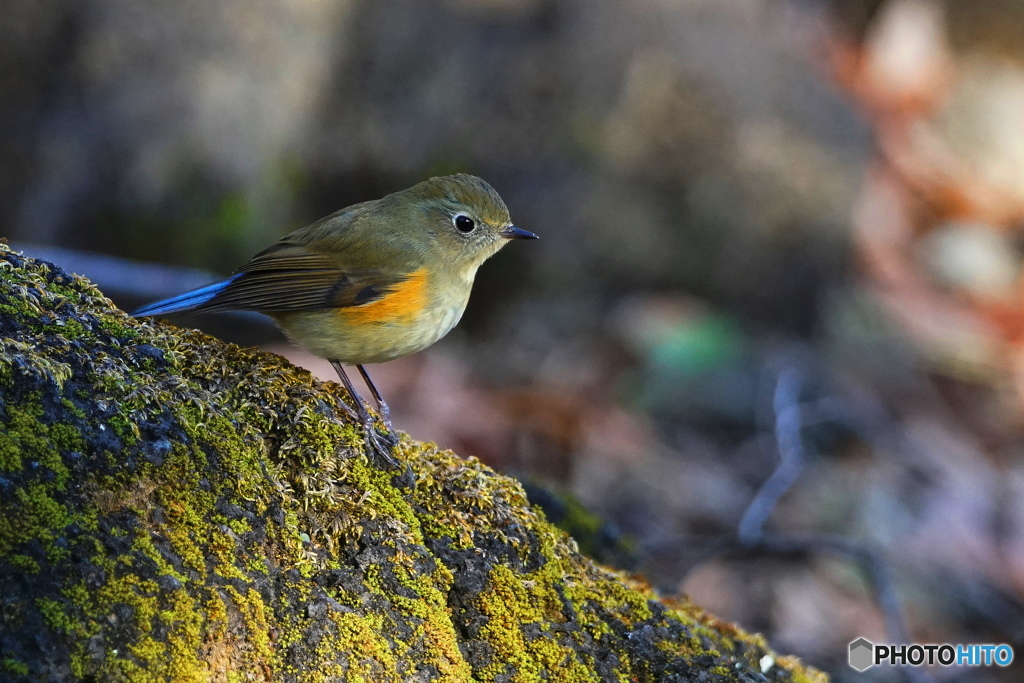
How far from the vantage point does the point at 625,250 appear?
A: 24.0ft

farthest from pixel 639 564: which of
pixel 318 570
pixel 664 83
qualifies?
pixel 664 83

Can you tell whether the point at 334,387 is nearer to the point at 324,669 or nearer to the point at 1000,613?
the point at 324,669

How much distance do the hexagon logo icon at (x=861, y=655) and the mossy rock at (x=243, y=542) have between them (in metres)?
1.89

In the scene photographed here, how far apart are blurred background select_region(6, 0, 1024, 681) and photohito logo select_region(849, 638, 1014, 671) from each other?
0.34 feet

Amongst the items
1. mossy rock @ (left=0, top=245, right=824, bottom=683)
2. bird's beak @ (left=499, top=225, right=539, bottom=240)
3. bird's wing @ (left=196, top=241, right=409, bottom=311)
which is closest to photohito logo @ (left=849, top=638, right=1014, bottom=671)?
mossy rock @ (left=0, top=245, right=824, bottom=683)

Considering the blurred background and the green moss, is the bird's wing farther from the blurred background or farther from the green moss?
the blurred background

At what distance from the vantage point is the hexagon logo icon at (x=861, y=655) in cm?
428

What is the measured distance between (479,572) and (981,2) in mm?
11105

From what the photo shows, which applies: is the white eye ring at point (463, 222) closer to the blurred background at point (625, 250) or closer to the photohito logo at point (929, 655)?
the blurred background at point (625, 250)

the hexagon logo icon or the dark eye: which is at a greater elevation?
the dark eye

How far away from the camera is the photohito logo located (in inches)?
165

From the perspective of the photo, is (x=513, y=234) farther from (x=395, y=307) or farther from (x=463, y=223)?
(x=395, y=307)

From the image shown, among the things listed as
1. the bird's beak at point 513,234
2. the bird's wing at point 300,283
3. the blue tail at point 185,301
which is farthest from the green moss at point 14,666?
the bird's beak at point 513,234

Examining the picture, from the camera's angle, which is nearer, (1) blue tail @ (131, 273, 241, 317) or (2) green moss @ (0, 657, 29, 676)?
(2) green moss @ (0, 657, 29, 676)
